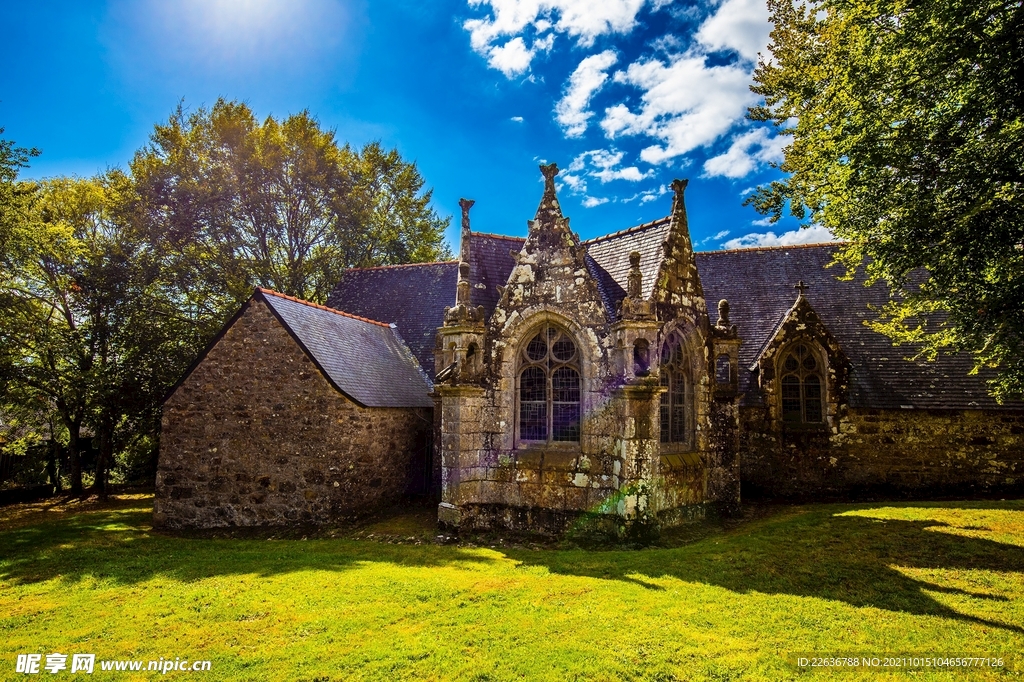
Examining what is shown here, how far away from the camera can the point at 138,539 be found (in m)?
12.0

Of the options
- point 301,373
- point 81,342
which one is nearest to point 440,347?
point 301,373

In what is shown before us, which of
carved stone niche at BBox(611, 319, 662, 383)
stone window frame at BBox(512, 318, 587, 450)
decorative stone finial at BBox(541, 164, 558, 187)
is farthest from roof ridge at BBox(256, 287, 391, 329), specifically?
carved stone niche at BBox(611, 319, 662, 383)

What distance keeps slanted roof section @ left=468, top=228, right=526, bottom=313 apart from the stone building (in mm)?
65

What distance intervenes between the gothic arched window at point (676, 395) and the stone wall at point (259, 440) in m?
7.38

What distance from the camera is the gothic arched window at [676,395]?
11.7 metres

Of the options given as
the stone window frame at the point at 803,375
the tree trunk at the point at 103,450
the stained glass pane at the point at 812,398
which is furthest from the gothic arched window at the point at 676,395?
the tree trunk at the point at 103,450

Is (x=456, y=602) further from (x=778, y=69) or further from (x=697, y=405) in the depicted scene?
(x=778, y=69)

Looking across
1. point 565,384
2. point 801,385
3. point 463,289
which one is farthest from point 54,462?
point 801,385

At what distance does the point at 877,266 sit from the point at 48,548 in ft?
56.3

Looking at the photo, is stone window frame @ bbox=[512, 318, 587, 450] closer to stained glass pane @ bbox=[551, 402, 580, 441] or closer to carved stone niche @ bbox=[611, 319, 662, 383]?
stained glass pane @ bbox=[551, 402, 580, 441]

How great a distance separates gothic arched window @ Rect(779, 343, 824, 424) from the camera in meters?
15.8

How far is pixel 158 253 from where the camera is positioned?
70.8ft

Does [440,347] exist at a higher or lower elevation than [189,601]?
higher

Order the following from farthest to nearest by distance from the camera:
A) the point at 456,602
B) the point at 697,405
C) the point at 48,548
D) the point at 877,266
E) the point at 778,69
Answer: the point at 778,69 → the point at 697,405 → the point at 48,548 → the point at 877,266 → the point at 456,602
